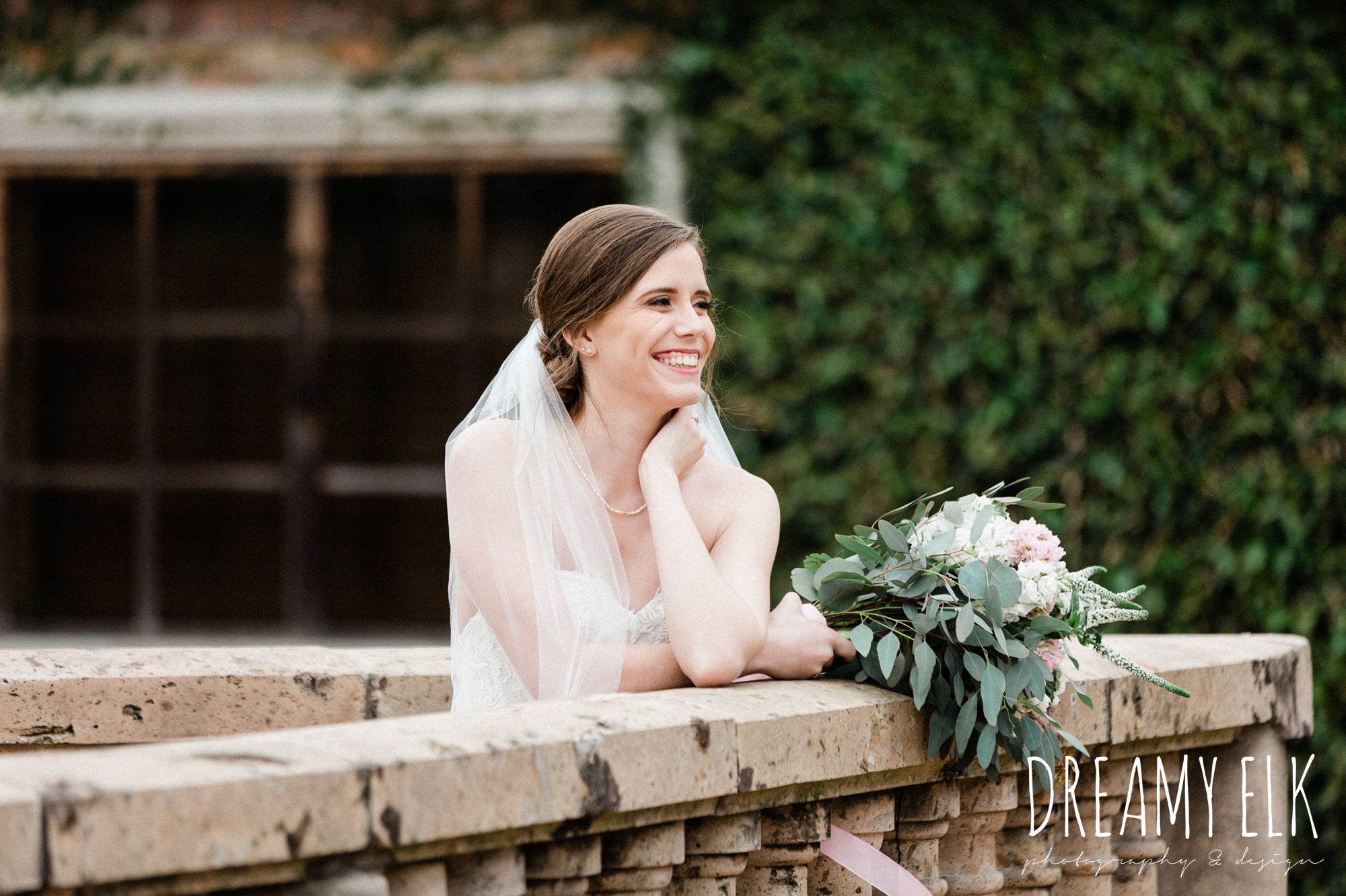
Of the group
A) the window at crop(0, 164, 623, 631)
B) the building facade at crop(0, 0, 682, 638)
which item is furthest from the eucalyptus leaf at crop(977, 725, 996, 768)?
the window at crop(0, 164, 623, 631)

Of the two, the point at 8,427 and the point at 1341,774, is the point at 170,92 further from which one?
the point at 1341,774

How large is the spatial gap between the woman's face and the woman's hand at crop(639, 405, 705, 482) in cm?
6

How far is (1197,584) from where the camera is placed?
16.4ft

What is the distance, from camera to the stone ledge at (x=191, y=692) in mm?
2865

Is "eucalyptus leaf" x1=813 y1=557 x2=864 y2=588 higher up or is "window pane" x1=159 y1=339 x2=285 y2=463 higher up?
"window pane" x1=159 y1=339 x2=285 y2=463

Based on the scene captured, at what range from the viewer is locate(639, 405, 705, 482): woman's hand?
272cm

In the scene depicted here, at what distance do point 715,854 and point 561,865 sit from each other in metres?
0.30

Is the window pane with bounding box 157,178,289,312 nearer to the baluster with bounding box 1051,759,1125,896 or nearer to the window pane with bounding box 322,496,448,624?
the window pane with bounding box 322,496,448,624

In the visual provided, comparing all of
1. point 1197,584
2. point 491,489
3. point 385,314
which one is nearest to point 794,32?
point 385,314

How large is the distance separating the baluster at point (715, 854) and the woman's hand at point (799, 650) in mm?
365

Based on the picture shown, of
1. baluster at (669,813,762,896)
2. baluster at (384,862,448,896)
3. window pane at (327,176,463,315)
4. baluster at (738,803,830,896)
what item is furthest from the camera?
window pane at (327,176,463,315)

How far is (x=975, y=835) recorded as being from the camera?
2.52 metres

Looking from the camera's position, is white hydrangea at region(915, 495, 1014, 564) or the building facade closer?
white hydrangea at region(915, 495, 1014, 564)

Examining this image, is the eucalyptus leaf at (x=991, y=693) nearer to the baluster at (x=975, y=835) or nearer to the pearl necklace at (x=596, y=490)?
the baluster at (x=975, y=835)
